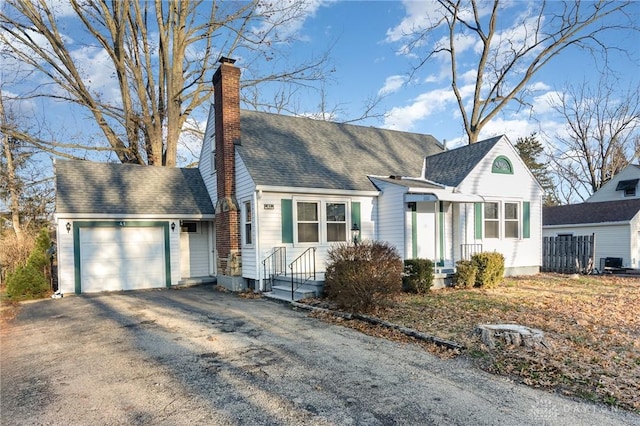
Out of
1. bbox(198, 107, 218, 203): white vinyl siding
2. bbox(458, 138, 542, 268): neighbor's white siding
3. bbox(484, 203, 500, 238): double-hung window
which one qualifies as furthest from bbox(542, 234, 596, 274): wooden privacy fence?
bbox(198, 107, 218, 203): white vinyl siding

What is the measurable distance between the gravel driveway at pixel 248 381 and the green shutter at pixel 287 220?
420 centimetres

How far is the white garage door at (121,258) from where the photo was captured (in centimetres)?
1233

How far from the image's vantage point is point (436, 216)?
12352 mm

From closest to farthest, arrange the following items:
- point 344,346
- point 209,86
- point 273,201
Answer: point 344,346
point 273,201
point 209,86

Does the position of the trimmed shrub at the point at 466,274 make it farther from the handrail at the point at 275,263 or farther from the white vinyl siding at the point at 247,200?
the white vinyl siding at the point at 247,200

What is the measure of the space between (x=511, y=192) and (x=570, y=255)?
4.45 m

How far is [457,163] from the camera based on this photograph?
14.0m

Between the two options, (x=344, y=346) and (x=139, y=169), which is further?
(x=139, y=169)

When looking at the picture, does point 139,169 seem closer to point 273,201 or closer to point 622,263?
point 273,201

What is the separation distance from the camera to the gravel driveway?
139 inches

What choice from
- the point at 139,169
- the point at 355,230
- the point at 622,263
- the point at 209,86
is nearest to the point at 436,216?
the point at 355,230

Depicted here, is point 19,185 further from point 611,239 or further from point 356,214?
point 611,239

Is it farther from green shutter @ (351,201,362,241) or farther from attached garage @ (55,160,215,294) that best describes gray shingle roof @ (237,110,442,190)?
attached garage @ (55,160,215,294)

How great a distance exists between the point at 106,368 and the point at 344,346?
324 centimetres
